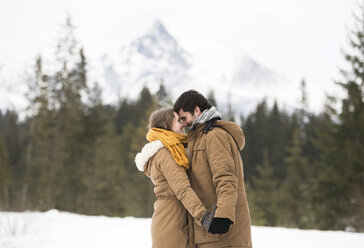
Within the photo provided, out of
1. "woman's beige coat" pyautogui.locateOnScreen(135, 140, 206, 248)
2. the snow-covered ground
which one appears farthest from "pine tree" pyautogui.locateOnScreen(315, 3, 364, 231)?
"woman's beige coat" pyautogui.locateOnScreen(135, 140, 206, 248)

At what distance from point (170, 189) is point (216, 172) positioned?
0.40 meters

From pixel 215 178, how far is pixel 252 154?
43.7 m

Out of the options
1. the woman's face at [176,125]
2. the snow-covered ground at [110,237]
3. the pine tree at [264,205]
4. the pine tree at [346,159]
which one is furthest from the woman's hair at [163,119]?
the pine tree at [264,205]

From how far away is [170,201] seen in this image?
2.52m

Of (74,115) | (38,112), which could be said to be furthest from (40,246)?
(38,112)

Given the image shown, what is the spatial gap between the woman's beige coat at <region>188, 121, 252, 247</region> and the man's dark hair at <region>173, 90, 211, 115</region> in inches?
5.6

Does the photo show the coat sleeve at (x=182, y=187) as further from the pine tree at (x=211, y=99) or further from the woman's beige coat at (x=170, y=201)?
the pine tree at (x=211, y=99)

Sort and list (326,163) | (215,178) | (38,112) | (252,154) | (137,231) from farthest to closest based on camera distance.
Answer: (252,154) → (38,112) → (326,163) → (137,231) → (215,178)

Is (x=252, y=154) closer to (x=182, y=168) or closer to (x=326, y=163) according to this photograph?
(x=326, y=163)

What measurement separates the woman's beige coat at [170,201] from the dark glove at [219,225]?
109 millimetres

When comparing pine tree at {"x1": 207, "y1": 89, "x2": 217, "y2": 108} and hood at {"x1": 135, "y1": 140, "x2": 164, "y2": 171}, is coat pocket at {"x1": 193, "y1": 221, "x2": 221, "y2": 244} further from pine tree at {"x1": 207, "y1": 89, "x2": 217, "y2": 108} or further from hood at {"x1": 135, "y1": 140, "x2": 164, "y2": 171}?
pine tree at {"x1": 207, "y1": 89, "x2": 217, "y2": 108}

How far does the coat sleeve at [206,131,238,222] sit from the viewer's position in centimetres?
221

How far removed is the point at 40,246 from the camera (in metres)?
5.98

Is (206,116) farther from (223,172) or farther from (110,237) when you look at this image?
(110,237)
